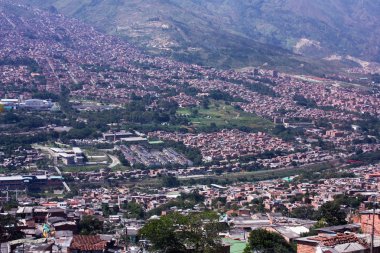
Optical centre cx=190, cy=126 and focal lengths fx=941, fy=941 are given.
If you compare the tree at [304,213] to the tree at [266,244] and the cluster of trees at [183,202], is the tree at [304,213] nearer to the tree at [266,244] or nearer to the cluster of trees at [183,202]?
the cluster of trees at [183,202]

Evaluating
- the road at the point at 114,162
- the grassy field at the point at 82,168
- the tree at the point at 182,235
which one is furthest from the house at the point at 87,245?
the road at the point at 114,162

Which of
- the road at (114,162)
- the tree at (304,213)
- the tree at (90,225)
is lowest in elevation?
the road at (114,162)

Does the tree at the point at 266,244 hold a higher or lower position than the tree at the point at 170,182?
higher

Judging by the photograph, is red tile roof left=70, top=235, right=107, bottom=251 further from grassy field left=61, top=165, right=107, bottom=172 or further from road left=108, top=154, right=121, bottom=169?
road left=108, top=154, right=121, bottom=169

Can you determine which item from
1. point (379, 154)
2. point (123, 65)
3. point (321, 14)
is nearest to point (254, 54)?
point (123, 65)

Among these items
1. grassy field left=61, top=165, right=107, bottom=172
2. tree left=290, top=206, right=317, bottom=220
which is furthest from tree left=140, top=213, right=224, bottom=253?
grassy field left=61, top=165, right=107, bottom=172

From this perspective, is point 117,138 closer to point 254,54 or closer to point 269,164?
point 269,164
